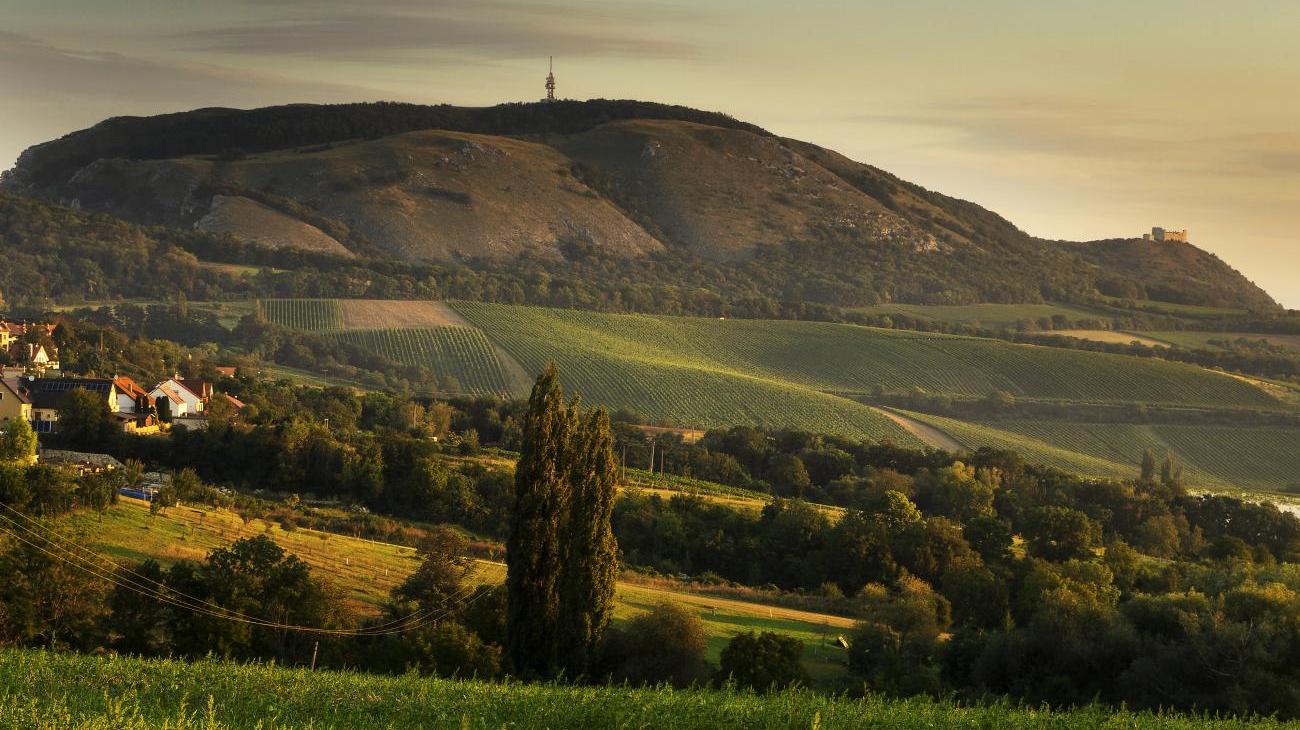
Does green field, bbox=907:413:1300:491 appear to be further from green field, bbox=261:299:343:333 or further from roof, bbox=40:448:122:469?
roof, bbox=40:448:122:469

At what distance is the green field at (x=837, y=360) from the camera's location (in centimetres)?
13000

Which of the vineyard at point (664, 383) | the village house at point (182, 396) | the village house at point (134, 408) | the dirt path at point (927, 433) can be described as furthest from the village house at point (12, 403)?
the dirt path at point (927, 433)

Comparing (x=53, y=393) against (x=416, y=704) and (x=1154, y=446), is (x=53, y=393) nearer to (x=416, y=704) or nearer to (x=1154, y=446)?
(x=416, y=704)

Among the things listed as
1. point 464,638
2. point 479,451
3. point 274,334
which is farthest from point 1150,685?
point 274,334

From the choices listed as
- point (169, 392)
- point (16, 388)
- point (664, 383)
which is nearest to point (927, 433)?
point (664, 383)

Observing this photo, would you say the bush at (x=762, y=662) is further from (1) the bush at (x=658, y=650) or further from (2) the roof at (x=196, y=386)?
(2) the roof at (x=196, y=386)

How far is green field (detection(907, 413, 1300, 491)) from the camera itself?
106875 millimetres

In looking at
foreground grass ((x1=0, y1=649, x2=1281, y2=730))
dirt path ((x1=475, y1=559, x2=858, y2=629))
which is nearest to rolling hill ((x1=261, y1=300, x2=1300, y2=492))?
dirt path ((x1=475, y1=559, x2=858, y2=629))

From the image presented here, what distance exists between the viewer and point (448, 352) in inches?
5182

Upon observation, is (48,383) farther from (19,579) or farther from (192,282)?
(192,282)

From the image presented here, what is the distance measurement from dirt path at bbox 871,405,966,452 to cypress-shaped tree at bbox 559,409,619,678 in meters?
71.8

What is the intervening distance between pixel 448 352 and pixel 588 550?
325ft

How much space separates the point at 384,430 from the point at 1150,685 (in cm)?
5149

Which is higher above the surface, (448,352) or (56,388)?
(448,352)
